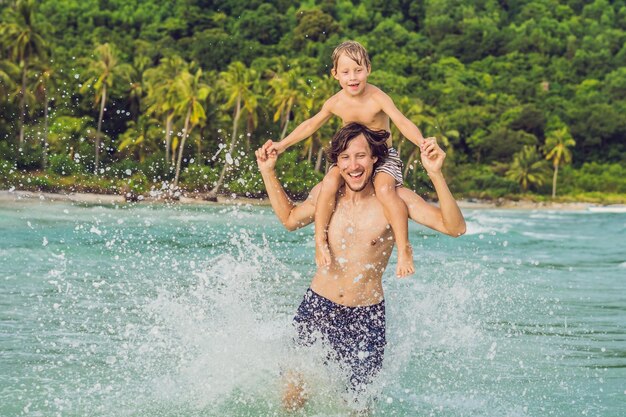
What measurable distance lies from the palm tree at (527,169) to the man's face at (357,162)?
7803 cm

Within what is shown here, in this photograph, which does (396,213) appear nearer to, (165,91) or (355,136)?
(355,136)

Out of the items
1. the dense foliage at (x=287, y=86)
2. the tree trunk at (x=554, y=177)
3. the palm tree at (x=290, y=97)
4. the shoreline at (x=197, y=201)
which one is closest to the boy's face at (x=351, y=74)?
the shoreline at (x=197, y=201)

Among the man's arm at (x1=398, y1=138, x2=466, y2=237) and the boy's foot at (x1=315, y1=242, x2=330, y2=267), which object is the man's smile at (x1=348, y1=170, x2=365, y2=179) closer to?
the man's arm at (x1=398, y1=138, x2=466, y2=237)

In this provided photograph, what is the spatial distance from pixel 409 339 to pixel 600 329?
141 inches

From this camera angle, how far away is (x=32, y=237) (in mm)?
24188

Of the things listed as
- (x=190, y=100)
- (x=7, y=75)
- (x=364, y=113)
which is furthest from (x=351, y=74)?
(x=190, y=100)

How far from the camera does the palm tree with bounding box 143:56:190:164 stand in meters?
61.0

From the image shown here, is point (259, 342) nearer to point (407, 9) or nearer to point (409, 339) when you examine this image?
point (409, 339)

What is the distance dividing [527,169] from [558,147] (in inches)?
178

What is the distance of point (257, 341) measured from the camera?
278 inches

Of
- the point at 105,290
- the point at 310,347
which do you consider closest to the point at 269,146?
the point at 310,347

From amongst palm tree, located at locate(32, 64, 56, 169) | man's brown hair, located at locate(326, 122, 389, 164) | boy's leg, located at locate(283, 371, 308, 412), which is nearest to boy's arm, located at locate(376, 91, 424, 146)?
man's brown hair, located at locate(326, 122, 389, 164)

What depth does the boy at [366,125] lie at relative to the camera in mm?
5430

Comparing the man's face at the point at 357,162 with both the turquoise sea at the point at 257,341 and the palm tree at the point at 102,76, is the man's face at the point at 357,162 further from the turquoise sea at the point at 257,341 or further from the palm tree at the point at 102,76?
the palm tree at the point at 102,76
